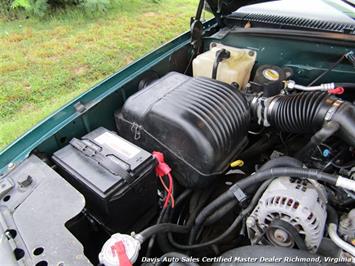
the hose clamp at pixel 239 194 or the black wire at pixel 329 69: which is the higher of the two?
the black wire at pixel 329 69

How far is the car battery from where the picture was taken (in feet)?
2.93

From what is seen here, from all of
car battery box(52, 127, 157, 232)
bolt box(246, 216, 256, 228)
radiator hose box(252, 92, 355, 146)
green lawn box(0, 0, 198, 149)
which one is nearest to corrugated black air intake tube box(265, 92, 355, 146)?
radiator hose box(252, 92, 355, 146)

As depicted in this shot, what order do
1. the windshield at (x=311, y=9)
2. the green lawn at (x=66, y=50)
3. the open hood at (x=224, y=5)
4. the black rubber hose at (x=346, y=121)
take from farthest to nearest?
the green lawn at (x=66, y=50), the open hood at (x=224, y=5), the windshield at (x=311, y=9), the black rubber hose at (x=346, y=121)

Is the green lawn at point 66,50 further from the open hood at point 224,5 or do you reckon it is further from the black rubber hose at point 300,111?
the black rubber hose at point 300,111

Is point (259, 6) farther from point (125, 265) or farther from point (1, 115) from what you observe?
point (1, 115)

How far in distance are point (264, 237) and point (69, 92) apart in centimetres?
259

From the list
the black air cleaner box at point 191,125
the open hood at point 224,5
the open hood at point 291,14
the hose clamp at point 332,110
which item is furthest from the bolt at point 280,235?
the open hood at point 224,5

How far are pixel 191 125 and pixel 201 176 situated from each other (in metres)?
0.18

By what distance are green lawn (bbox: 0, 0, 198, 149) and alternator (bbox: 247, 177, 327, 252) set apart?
7.28ft

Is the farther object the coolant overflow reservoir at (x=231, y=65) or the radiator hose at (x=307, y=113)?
the coolant overflow reservoir at (x=231, y=65)

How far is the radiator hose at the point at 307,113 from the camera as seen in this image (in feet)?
3.08

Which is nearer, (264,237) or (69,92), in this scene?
(264,237)

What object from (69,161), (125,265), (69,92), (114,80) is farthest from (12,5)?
(125,265)

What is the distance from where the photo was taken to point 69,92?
9.85ft
